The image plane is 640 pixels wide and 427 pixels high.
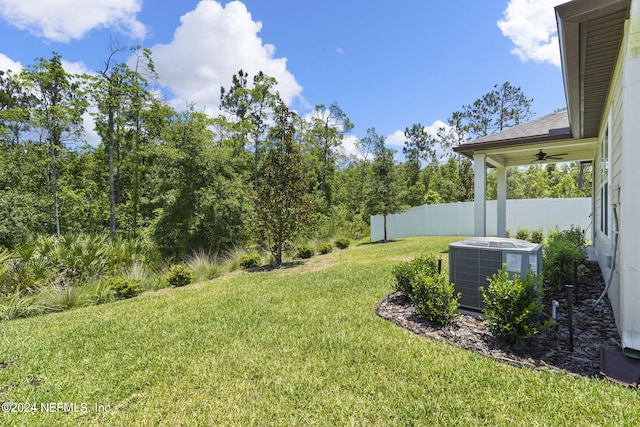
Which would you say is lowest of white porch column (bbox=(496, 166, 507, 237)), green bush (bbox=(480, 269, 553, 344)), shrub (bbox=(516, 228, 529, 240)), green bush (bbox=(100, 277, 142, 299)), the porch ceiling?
green bush (bbox=(100, 277, 142, 299))

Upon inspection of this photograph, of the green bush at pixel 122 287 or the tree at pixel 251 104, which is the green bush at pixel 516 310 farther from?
the tree at pixel 251 104

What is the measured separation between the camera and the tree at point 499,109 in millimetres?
26375

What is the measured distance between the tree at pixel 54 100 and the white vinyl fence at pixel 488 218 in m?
16.2

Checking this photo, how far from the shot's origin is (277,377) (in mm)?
2912

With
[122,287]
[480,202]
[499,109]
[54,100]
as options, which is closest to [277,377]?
[122,287]

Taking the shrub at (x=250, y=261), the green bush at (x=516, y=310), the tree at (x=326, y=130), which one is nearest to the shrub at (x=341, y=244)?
the shrub at (x=250, y=261)

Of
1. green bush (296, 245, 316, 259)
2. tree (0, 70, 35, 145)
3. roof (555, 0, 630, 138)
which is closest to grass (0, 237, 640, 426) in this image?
roof (555, 0, 630, 138)

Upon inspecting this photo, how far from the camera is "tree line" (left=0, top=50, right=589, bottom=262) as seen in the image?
32.4 ft

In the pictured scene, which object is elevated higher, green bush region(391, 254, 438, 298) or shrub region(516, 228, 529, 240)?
green bush region(391, 254, 438, 298)

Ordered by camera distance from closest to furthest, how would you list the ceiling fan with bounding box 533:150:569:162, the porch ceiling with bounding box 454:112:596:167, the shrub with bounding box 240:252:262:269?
the porch ceiling with bounding box 454:112:596:167 → the shrub with bounding box 240:252:262:269 → the ceiling fan with bounding box 533:150:569:162

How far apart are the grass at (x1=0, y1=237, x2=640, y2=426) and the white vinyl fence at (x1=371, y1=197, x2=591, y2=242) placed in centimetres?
1162

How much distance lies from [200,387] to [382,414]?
5.35 feet

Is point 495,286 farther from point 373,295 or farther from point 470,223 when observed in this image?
point 470,223

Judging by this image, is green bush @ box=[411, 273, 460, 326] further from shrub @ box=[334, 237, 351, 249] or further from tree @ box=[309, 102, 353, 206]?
tree @ box=[309, 102, 353, 206]
